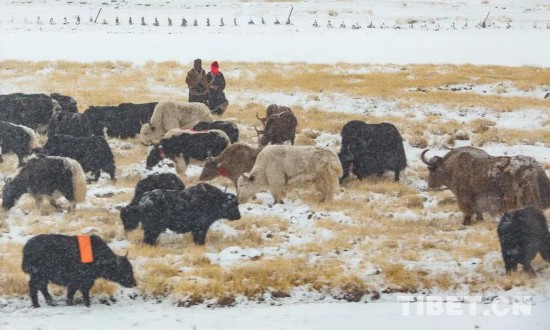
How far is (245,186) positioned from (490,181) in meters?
2.89

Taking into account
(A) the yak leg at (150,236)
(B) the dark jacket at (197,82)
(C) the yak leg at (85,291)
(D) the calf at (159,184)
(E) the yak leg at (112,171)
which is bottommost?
(C) the yak leg at (85,291)

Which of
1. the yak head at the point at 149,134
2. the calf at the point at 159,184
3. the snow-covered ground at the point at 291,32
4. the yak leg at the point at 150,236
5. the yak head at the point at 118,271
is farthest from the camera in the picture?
the snow-covered ground at the point at 291,32

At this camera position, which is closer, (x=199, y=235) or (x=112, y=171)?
(x=199, y=235)

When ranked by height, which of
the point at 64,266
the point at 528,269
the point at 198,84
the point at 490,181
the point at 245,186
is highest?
the point at 198,84

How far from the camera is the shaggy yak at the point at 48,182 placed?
8.13 meters

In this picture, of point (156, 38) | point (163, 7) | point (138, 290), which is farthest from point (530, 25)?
point (163, 7)

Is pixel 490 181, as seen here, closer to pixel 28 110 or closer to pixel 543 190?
pixel 543 190

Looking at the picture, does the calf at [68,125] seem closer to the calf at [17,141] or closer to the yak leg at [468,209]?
the calf at [17,141]

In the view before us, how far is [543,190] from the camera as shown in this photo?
24.0 ft

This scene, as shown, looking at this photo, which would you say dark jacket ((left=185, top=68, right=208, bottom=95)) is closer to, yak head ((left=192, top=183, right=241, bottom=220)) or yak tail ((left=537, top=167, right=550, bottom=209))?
yak head ((left=192, top=183, right=241, bottom=220))

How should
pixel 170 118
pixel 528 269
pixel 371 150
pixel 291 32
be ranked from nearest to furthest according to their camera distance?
pixel 528 269 → pixel 371 150 → pixel 170 118 → pixel 291 32

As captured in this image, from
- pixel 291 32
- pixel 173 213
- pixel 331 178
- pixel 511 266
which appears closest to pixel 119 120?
pixel 331 178

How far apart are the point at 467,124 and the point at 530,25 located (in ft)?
18.0

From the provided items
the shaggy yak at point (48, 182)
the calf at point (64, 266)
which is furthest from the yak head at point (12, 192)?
the calf at point (64, 266)
